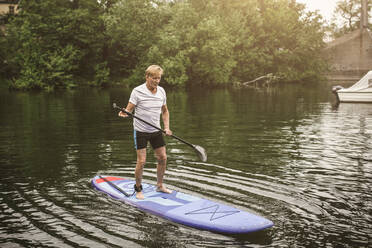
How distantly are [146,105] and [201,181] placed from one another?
85.6 inches

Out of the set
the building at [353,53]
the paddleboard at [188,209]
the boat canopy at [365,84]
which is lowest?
the paddleboard at [188,209]

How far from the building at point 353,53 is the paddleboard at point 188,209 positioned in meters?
59.7

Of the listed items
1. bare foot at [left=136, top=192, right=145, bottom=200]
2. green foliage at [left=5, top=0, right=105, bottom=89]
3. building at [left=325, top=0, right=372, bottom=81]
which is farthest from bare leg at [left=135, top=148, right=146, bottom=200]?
building at [left=325, top=0, right=372, bottom=81]

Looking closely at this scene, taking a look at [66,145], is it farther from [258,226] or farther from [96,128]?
[258,226]

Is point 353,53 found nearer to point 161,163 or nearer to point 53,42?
point 53,42

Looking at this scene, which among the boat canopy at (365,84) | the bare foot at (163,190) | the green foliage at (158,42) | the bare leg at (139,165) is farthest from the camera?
the green foliage at (158,42)

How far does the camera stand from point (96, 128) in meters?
15.8

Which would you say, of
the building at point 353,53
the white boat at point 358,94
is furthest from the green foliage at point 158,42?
the white boat at point 358,94

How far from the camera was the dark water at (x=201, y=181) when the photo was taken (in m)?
5.30

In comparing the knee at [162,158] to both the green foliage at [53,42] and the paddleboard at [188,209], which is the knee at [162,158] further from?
the green foliage at [53,42]

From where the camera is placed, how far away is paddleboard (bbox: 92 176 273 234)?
5.35 meters

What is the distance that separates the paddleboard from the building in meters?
59.7

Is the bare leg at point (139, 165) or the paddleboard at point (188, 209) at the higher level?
the bare leg at point (139, 165)

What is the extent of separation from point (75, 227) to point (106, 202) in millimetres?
1154
